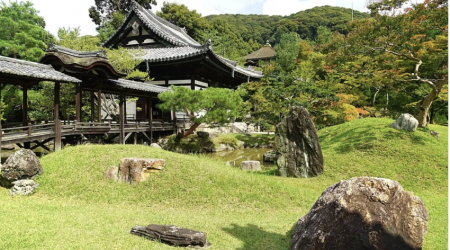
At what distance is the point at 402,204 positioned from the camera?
385 cm

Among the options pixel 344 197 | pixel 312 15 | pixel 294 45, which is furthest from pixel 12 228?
pixel 312 15

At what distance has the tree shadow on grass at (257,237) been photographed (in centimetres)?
475

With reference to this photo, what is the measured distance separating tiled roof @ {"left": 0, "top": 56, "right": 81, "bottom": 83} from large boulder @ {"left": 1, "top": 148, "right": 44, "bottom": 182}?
3277 millimetres

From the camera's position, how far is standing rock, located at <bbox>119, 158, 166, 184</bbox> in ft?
25.4

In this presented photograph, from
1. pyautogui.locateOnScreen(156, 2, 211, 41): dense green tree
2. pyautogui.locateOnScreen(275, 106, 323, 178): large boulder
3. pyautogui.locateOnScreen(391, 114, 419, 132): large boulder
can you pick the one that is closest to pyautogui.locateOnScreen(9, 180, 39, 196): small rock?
pyautogui.locateOnScreen(275, 106, 323, 178): large boulder

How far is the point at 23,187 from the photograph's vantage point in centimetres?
750

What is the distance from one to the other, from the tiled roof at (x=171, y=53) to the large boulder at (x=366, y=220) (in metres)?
15.4

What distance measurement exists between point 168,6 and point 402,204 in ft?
153

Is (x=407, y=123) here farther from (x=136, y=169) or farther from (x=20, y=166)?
(x=20, y=166)

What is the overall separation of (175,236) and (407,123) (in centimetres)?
1171

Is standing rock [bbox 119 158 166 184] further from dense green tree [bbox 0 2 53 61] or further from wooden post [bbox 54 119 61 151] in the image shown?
dense green tree [bbox 0 2 53 61]

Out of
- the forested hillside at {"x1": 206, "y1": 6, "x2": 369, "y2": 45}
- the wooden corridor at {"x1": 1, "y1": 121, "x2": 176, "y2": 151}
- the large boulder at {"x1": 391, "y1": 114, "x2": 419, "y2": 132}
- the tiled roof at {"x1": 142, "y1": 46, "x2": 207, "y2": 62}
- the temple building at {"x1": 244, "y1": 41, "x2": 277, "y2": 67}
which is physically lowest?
the wooden corridor at {"x1": 1, "y1": 121, "x2": 176, "y2": 151}

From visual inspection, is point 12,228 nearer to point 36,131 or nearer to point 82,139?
point 36,131

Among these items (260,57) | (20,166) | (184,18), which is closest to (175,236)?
(20,166)
